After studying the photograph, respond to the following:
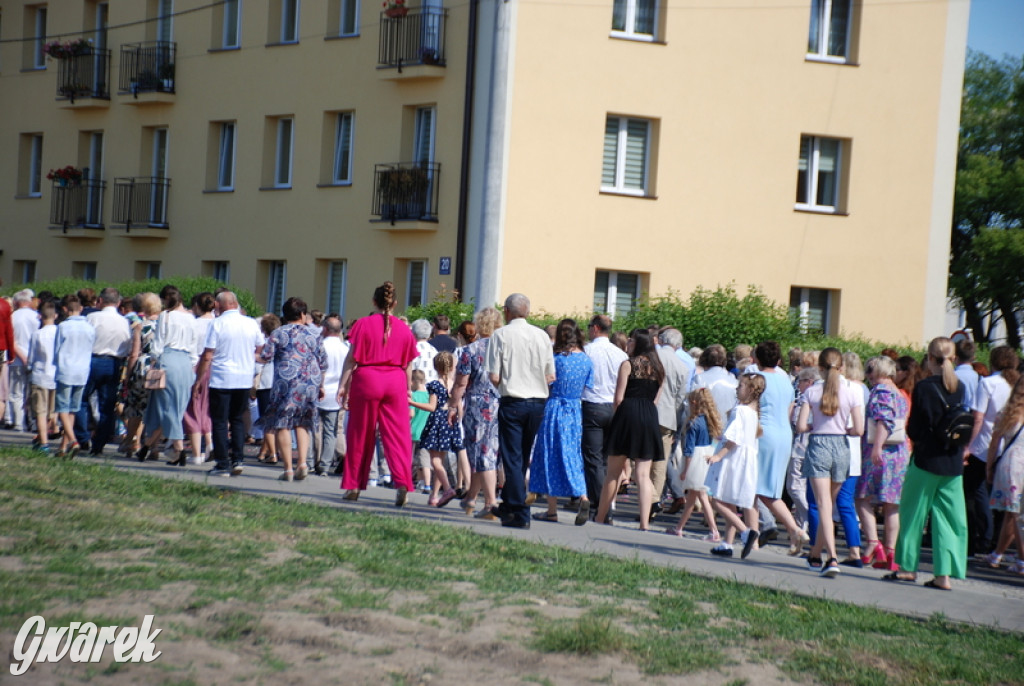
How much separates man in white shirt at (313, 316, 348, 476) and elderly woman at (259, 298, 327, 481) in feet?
2.96

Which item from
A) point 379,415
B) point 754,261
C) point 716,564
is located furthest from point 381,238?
point 716,564

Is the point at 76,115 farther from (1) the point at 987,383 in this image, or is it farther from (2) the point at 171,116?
(1) the point at 987,383

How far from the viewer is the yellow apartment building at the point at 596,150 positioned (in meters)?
24.3

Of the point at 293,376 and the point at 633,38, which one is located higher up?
the point at 633,38

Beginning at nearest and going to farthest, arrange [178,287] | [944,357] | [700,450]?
[944,357] → [700,450] → [178,287]

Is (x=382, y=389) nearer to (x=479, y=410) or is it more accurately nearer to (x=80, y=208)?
(x=479, y=410)

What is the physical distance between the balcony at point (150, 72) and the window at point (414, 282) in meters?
8.63

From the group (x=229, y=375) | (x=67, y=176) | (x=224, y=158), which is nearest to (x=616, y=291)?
(x=224, y=158)

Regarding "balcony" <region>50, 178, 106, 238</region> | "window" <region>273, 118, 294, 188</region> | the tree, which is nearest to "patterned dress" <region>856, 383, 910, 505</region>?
"window" <region>273, 118, 294, 188</region>

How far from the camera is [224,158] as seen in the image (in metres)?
30.2

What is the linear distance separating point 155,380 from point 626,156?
13011mm

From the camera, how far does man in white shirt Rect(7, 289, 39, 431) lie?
57.7 ft

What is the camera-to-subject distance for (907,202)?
86.2ft

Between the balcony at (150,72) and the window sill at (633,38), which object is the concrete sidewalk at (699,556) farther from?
the balcony at (150,72)
